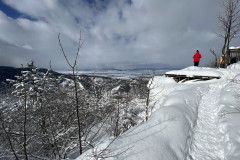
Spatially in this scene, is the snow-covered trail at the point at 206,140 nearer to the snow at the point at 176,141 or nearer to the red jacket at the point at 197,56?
the snow at the point at 176,141

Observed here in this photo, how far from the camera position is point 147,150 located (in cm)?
230

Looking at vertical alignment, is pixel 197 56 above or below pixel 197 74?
above

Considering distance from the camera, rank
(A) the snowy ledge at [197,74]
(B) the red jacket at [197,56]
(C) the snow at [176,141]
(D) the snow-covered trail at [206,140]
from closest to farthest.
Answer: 1. (C) the snow at [176,141]
2. (D) the snow-covered trail at [206,140]
3. (A) the snowy ledge at [197,74]
4. (B) the red jacket at [197,56]

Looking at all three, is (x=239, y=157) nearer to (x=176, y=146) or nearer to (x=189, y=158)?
(x=189, y=158)

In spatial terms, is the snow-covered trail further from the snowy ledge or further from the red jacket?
the red jacket

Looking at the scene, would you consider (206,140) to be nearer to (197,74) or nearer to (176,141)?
(176,141)

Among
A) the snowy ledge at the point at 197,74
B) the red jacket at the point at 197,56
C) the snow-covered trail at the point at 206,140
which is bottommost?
the snow-covered trail at the point at 206,140

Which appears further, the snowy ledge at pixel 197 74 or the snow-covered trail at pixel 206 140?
the snowy ledge at pixel 197 74

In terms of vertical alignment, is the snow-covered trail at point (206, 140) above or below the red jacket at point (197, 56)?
below

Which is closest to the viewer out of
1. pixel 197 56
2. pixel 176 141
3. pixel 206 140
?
pixel 176 141

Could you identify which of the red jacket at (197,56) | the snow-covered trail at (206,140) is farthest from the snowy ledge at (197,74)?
the snow-covered trail at (206,140)

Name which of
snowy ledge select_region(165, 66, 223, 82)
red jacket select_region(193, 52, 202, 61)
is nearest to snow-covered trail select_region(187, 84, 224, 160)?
snowy ledge select_region(165, 66, 223, 82)

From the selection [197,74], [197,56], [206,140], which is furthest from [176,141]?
[197,56]

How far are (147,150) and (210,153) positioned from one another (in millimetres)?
2018
